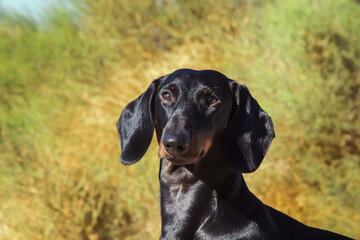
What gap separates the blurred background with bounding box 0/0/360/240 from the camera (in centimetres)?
619

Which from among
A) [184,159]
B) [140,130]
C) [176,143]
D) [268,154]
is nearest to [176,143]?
[176,143]

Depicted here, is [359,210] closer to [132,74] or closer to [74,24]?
[132,74]

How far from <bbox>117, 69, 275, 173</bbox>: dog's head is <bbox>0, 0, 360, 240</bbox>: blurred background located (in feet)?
9.36

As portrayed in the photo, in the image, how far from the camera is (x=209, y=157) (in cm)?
320

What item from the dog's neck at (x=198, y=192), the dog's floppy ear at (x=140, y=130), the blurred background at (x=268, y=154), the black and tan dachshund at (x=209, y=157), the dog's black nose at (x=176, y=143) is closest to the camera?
the dog's black nose at (x=176, y=143)

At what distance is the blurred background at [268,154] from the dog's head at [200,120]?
285cm

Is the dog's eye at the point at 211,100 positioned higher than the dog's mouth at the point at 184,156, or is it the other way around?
the dog's eye at the point at 211,100

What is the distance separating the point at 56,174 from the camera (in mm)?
6207

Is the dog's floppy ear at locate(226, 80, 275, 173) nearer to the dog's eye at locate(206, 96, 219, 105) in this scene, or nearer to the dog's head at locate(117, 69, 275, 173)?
the dog's head at locate(117, 69, 275, 173)

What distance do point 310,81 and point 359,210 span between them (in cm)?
152

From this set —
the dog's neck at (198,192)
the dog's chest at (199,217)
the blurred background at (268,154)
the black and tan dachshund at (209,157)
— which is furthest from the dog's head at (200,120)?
the blurred background at (268,154)

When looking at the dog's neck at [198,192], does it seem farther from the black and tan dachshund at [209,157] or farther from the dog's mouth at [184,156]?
the dog's mouth at [184,156]

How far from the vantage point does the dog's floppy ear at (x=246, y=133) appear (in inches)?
126

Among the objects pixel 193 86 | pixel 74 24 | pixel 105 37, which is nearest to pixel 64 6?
pixel 74 24
